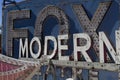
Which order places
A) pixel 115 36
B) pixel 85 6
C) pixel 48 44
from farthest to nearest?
pixel 48 44 < pixel 85 6 < pixel 115 36

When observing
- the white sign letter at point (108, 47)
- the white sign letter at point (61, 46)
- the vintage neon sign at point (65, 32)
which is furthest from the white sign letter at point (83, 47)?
the white sign letter at point (108, 47)

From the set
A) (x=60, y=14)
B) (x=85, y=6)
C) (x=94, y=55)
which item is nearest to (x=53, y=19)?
(x=60, y=14)

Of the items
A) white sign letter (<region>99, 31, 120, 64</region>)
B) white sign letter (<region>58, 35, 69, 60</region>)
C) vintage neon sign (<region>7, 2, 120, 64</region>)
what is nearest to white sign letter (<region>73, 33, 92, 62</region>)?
vintage neon sign (<region>7, 2, 120, 64</region>)

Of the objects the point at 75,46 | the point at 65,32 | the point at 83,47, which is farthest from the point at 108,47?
the point at 65,32

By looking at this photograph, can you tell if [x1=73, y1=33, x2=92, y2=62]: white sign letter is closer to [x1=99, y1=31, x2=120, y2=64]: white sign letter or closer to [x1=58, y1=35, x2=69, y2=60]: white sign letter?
[x1=58, y1=35, x2=69, y2=60]: white sign letter

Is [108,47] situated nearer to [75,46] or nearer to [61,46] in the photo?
[75,46]

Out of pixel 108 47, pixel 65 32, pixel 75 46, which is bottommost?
pixel 108 47

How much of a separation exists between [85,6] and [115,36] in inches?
113

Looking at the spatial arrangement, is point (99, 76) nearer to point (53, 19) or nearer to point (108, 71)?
point (108, 71)

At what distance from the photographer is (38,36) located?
2252 cm

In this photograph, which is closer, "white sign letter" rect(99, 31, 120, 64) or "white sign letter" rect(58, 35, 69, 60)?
"white sign letter" rect(99, 31, 120, 64)

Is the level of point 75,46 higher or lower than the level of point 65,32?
lower

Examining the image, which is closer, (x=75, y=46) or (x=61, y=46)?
(x=75, y=46)

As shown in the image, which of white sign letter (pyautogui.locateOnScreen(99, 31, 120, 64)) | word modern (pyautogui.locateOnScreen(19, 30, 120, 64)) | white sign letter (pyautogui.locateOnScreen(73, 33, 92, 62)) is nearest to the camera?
white sign letter (pyautogui.locateOnScreen(99, 31, 120, 64))
